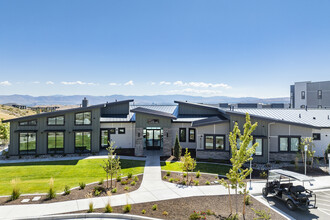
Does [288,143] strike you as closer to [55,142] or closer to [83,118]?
[83,118]

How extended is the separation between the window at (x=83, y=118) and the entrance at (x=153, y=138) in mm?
6815

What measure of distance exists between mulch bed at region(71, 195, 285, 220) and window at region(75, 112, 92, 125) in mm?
15169

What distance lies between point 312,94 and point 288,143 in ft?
151

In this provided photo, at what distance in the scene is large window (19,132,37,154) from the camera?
74.6 ft

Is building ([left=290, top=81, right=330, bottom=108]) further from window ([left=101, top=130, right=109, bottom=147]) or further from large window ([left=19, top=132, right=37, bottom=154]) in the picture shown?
large window ([left=19, top=132, right=37, bottom=154])

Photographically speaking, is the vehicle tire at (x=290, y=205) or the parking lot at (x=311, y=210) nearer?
the parking lot at (x=311, y=210)

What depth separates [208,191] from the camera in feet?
44.7

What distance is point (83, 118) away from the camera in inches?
957

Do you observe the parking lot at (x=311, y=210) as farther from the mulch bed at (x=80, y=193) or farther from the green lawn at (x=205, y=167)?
the mulch bed at (x=80, y=193)

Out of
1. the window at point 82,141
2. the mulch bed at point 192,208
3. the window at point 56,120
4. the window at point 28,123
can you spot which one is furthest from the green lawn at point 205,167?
the window at point 28,123

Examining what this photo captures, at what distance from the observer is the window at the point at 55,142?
23.3 meters

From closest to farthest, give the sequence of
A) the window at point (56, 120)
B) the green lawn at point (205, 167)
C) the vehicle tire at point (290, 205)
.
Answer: the vehicle tire at point (290, 205)
the green lawn at point (205, 167)
the window at point (56, 120)

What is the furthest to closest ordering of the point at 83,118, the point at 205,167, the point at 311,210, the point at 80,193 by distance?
the point at 83,118 < the point at 205,167 < the point at 80,193 < the point at 311,210

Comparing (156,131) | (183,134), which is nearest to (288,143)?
(183,134)
